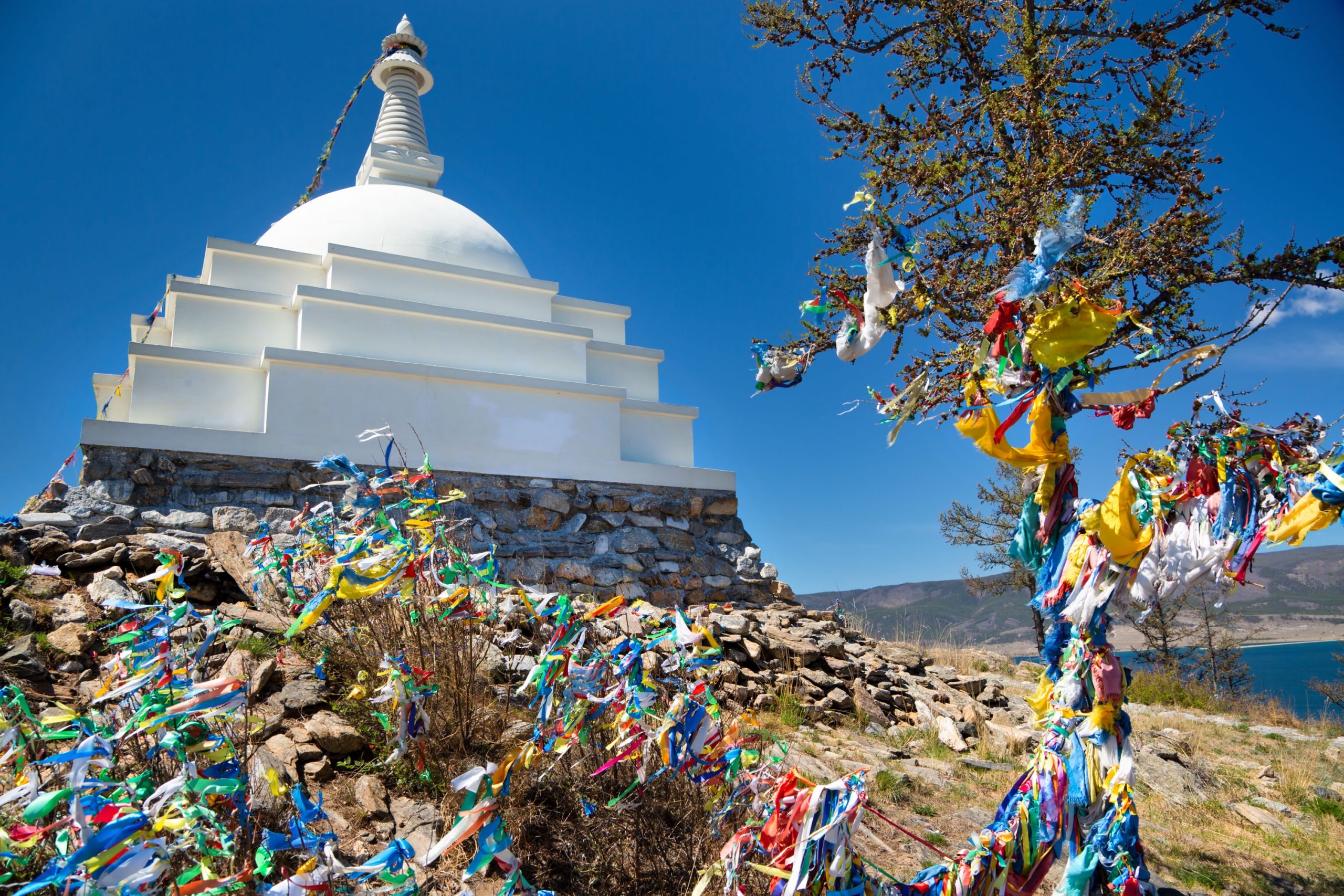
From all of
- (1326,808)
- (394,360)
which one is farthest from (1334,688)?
(394,360)

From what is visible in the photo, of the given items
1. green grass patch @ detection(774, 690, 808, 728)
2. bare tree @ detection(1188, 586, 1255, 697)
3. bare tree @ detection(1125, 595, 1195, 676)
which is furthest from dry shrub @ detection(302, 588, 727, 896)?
bare tree @ detection(1188, 586, 1255, 697)

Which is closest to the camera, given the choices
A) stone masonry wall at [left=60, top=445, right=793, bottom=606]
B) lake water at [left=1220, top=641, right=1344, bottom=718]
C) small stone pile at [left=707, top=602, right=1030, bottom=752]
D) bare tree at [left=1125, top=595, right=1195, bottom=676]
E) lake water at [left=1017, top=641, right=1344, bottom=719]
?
small stone pile at [left=707, top=602, right=1030, bottom=752]

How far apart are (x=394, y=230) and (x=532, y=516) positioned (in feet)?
14.9

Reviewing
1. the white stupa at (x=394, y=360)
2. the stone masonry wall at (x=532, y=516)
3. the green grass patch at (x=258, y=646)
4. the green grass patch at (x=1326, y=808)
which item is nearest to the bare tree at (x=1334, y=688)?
the stone masonry wall at (x=532, y=516)

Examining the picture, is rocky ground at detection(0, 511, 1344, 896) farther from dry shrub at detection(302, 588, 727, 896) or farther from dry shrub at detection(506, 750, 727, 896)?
dry shrub at detection(506, 750, 727, 896)

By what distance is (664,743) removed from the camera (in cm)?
246

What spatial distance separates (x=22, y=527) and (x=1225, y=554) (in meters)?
7.09

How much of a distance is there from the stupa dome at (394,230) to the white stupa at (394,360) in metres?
0.03

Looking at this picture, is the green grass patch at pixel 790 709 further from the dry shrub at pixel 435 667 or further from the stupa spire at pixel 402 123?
the stupa spire at pixel 402 123

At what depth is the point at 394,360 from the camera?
29.2ft

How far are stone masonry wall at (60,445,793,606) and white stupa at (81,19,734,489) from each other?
0.16 meters

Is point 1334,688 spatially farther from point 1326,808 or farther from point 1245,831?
point 1245,831

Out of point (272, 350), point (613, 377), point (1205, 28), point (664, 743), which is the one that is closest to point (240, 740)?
point (664, 743)

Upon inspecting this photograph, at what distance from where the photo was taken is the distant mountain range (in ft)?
31.0
